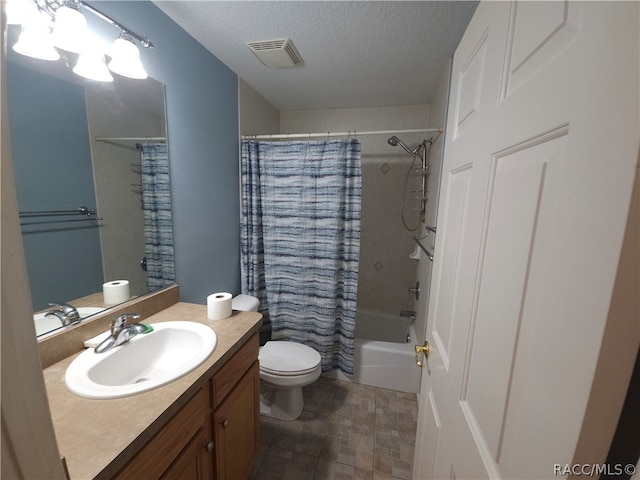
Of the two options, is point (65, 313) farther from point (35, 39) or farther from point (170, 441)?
point (35, 39)

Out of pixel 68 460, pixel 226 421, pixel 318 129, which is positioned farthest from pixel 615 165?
pixel 318 129

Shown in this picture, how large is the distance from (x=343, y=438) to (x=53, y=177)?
6.64 ft

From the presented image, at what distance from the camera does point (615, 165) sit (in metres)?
0.26

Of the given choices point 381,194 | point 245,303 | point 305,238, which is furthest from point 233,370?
point 381,194

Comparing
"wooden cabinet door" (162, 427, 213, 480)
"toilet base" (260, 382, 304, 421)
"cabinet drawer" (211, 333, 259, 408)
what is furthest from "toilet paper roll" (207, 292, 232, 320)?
"toilet base" (260, 382, 304, 421)

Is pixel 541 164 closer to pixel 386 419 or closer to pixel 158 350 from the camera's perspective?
pixel 158 350

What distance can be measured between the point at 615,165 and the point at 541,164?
0.14 m

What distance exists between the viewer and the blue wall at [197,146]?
1.31 m

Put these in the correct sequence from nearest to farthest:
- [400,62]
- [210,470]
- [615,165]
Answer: [615,165] → [210,470] → [400,62]

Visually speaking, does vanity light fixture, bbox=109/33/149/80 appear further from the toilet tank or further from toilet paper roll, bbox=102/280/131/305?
the toilet tank

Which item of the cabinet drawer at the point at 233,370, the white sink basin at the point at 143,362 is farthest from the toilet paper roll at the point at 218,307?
the cabinet drawer at the point at 233,370

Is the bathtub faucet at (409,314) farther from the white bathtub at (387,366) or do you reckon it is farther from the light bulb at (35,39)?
the light bulb at (35,39)

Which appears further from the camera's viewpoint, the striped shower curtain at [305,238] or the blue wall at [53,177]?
the striped shower curtain at [305,238]

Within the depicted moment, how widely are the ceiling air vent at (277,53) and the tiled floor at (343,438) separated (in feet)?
8.06
